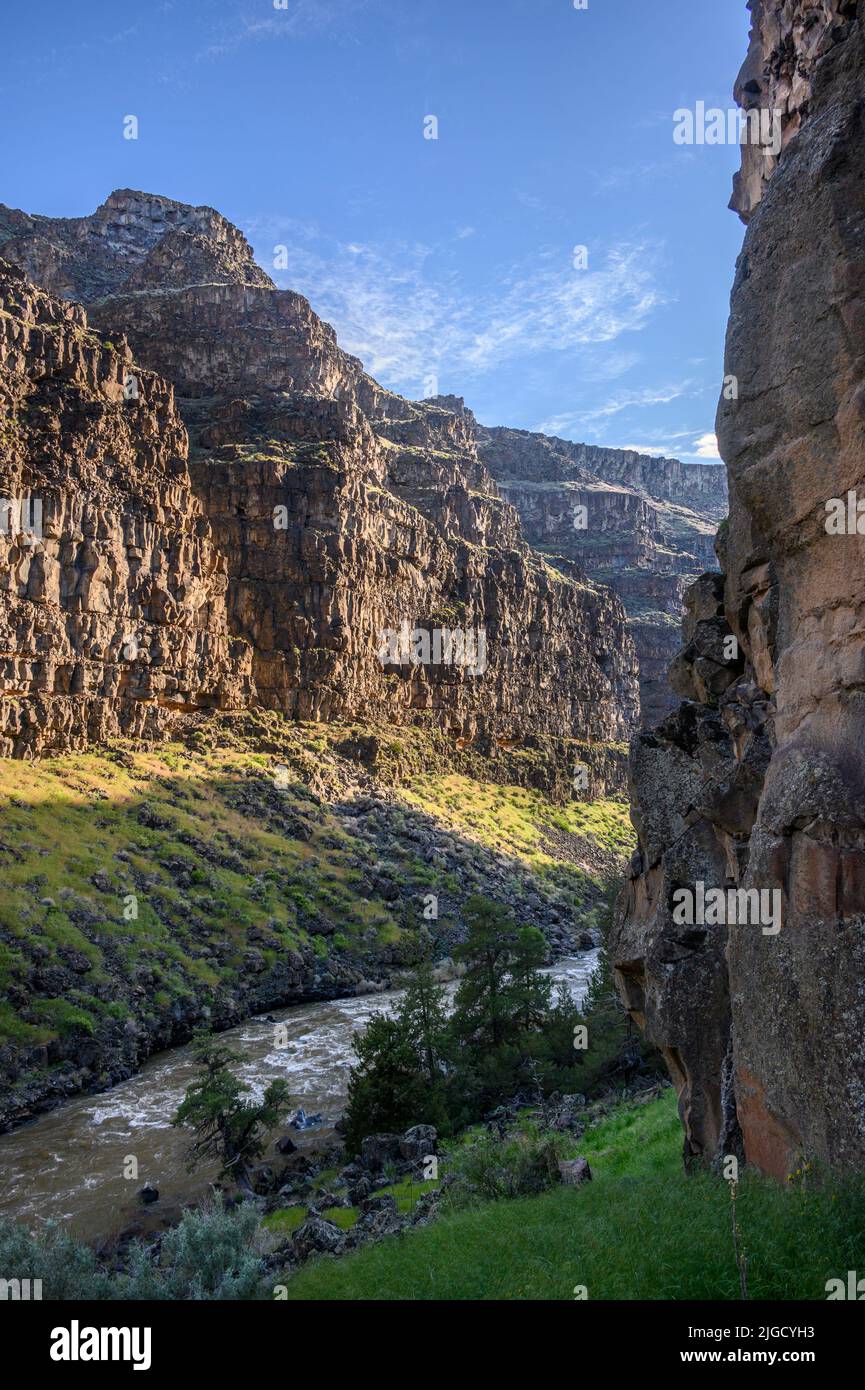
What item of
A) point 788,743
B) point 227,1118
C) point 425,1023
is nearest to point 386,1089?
point 425,1023

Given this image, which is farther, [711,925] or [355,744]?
[355,744]

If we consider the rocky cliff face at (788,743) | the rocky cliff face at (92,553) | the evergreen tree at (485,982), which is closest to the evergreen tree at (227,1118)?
the evergreen tree at (485,982)

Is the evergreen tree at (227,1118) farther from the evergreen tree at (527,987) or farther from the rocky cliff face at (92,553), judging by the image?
the rocky cliff face at (92,553)

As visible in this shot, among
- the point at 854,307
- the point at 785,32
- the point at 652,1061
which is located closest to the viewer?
the point at 854,307

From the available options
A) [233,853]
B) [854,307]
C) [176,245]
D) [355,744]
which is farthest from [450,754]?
[176,245]

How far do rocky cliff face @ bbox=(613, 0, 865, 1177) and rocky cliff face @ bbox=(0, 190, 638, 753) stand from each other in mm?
54083

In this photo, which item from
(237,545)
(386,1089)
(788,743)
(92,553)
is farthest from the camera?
(237,545)

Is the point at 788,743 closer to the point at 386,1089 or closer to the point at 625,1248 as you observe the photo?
the point at 625,1248

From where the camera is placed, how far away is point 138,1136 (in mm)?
27453

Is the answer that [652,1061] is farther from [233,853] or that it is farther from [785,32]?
[233,853]

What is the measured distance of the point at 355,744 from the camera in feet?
269

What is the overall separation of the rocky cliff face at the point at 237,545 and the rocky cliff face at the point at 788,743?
54083mm

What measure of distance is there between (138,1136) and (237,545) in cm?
6206
